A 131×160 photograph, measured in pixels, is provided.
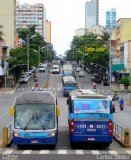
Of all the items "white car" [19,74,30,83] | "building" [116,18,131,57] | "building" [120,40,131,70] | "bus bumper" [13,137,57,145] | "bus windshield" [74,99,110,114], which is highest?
"building" [116,18,131,57]

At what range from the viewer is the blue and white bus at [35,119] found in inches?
990

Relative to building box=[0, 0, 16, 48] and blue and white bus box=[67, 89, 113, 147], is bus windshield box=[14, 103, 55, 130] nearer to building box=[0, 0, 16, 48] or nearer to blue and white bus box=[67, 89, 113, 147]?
blue and white bus box=[67, 89, 113, 147]

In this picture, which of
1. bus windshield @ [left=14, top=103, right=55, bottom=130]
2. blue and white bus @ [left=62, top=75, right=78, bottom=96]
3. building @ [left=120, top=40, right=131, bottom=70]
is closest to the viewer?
bus windshield @ [left=14, top=103, right=55, bottom=130]

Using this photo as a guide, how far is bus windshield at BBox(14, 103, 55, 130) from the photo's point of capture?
83.7ft

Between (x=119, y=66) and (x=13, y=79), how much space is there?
22.3m

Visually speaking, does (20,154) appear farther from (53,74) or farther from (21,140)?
(53,74)

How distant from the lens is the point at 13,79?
104312mm

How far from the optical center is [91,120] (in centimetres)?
2569

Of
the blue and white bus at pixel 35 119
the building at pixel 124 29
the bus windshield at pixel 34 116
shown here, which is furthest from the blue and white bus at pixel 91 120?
the building at pixel 124 29

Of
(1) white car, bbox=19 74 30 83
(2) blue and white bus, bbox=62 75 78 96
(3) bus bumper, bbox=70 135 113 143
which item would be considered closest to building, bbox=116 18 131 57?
(1) white car, bbox=19 74 30 83

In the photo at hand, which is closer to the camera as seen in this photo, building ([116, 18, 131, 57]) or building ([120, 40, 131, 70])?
building ([120, 40, 131, 70])

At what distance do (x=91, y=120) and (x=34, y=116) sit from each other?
2729mm

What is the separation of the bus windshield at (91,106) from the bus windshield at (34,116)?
122cm

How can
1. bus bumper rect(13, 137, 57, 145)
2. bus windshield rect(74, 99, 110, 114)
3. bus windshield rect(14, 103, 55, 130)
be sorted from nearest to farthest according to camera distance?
bus bumper rect(13, 137, 57, 145)
bus windshield rect(14, 103, 55, 130)
bus windshield rect(74, 99, 110, 114)
